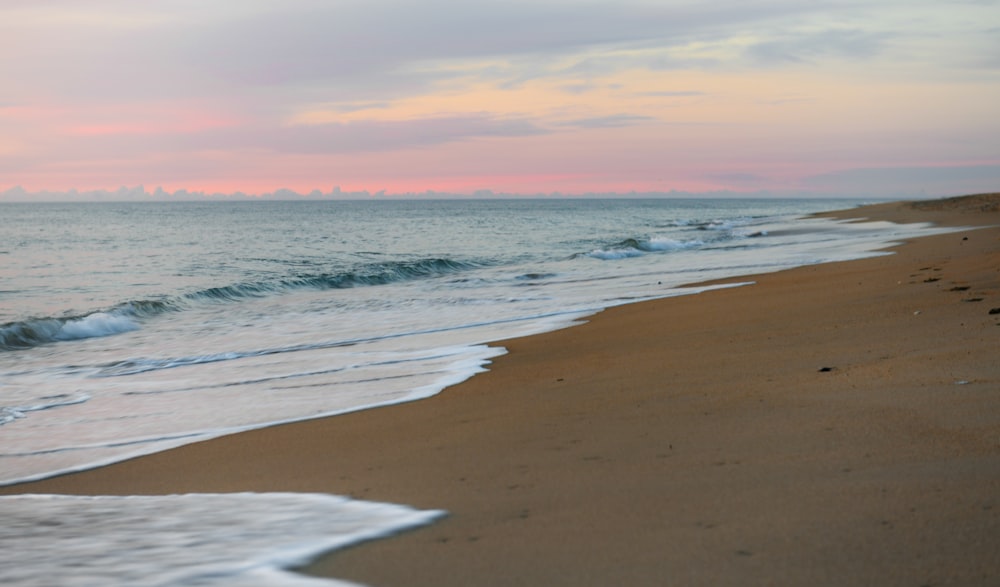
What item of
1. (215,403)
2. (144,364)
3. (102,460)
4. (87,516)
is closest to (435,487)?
(87,516)

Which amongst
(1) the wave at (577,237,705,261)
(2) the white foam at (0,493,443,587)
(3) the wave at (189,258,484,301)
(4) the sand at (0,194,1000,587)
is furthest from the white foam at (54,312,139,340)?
(1) the wave at (577,237,705,261)

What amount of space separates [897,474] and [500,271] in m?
18.5

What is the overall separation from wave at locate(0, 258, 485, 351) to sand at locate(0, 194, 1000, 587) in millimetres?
8127

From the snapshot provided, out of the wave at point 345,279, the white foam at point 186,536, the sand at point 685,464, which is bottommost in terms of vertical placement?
the white foam at point 186,536

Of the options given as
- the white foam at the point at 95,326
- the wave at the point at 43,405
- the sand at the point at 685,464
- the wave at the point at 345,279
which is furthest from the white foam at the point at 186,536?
the wave at the point at 345,279

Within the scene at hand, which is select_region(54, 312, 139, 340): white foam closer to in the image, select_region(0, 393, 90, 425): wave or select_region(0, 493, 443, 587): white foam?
select_region(0, 393, 90, 425): wave

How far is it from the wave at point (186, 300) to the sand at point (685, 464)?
813cm

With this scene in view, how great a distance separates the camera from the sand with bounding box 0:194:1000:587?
8.73 ft

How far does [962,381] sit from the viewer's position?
178 inches

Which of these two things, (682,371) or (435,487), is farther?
(682,371)

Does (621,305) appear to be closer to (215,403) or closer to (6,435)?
(215,403)

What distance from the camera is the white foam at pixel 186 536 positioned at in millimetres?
2873

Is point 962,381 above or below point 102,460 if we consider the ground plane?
above

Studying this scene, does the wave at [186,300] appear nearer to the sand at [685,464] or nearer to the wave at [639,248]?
the wave at [639,248]
